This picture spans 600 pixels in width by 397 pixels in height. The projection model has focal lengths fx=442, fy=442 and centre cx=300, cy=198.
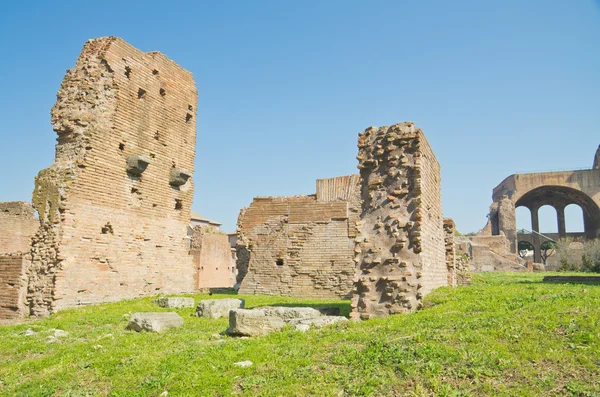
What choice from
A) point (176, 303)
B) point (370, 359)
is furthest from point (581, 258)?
point (370, 359)

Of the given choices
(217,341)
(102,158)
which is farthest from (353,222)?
(217,341)

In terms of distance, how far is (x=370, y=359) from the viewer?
4504 millimetres

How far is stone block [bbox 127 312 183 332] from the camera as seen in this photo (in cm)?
747

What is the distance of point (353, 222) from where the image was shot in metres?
14.1

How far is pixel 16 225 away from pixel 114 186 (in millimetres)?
6792

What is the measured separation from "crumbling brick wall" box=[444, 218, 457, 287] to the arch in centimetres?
3347

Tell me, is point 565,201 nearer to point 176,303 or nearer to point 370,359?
point 176,303

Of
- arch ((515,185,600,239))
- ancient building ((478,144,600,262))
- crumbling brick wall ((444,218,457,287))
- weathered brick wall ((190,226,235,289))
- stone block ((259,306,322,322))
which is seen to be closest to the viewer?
stone block ((259,306,322,322))

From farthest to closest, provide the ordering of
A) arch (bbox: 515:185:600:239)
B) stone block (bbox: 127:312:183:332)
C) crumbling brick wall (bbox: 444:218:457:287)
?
arch (bbox: 515:185:600:239) < crumbling brick wall (bbox: 444:218:457:287) < stone block (bbox: 127:312:183:332)

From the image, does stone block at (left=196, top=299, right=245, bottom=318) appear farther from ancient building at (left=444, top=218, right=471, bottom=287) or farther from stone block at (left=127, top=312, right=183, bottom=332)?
ancient building at (left=444, top=218, right=471, bottom=287)

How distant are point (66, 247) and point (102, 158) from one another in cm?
254

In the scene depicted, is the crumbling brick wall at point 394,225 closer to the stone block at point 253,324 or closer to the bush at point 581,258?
the stone block at point 253,324

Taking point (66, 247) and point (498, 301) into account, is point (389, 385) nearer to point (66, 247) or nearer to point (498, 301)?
point (498, 301)

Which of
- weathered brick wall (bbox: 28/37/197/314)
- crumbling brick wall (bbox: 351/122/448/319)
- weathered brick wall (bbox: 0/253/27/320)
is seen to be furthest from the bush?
weathered brick wall (bbox: 0/253/27/320)
